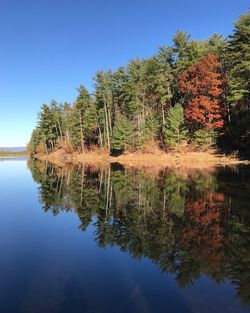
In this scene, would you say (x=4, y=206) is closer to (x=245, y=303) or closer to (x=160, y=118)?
(x=245, y=303)

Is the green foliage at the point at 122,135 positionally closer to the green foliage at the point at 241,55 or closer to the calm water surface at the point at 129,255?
the green foliage at the point at 241,55

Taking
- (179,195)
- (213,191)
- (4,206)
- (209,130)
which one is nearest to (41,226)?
(4,206)

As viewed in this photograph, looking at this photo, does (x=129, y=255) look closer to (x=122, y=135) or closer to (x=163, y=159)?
(x=163, y=159)

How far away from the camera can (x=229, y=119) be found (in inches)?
1751

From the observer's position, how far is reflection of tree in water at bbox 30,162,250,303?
8.11 metres

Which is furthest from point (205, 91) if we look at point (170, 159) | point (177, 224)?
point (177, 224)

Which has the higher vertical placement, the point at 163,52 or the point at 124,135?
the point at 163,52

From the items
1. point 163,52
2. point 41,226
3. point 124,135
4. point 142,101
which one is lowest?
point 41,226

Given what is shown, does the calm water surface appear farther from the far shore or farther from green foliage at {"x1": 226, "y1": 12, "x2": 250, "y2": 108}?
green foliage at {"x1": 226, "y1": 12, "x2": 250, "y2": 108}

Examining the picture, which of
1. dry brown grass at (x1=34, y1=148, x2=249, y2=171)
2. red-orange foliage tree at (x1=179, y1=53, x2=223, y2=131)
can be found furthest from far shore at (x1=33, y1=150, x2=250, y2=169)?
red-orange foliage tree at (x1=179, y1=53, x2=223, y2=131)

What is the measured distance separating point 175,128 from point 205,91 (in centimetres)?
721

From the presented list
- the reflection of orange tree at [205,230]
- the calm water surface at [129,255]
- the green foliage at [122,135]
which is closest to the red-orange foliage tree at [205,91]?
the green foliage at [122,135]

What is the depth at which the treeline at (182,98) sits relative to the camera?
4088 centimetres

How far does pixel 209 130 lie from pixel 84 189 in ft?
89.9
